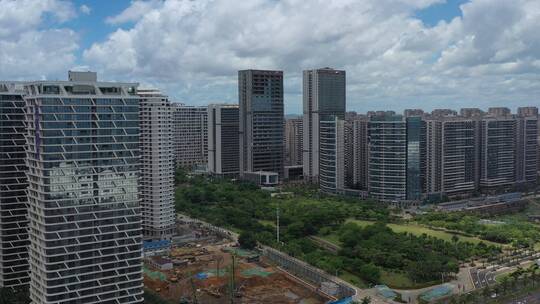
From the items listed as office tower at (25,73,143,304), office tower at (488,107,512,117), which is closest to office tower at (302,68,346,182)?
office tower at (488,107,512,117)

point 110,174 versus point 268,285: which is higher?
point 110,174

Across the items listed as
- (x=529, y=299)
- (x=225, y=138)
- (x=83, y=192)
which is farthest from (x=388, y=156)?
(x=83, y=192)

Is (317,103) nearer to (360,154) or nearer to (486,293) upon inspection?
(360,154)

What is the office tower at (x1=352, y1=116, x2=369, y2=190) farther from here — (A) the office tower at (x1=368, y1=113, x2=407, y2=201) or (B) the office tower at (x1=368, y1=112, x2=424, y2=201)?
(B) the office tower at (x1=368, y1=112, x2=424, y2=201)

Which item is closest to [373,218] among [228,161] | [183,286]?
[183,286]

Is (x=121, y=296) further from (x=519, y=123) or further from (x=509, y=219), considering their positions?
(x=519, y=123)

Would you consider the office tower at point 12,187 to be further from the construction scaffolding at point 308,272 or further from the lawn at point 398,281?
the lawn at point 398,281
